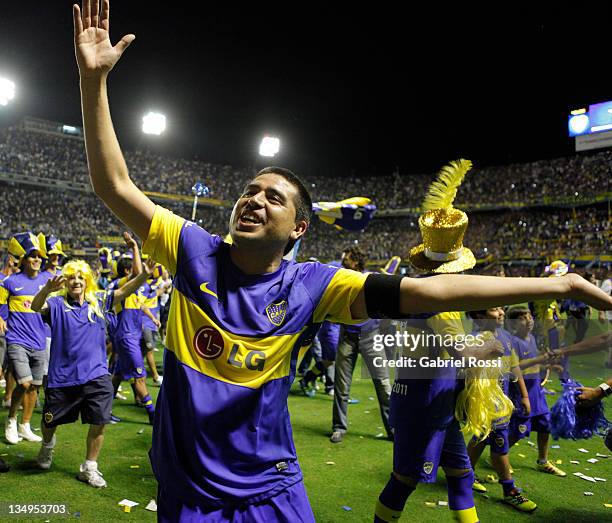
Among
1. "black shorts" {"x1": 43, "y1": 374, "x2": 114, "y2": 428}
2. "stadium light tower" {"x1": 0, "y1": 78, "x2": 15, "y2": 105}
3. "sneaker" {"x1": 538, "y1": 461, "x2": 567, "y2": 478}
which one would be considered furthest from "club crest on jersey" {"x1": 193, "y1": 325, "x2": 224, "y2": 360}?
"stadium light tower" {"x1": 0, "y1": 78, "x2": 15, "y2": 105}

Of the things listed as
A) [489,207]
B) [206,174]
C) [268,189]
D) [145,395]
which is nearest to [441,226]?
[268,189]

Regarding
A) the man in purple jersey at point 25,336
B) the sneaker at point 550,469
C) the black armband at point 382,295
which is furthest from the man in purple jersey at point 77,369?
the sneaker at point 550,469

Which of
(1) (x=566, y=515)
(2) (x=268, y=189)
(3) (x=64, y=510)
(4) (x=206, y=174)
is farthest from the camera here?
(4) (x=206, y=174)

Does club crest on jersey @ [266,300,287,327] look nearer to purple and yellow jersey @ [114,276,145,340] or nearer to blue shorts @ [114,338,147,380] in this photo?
blue shorts @ [114,338,147,380]

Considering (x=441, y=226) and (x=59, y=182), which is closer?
(x=441, y=226)

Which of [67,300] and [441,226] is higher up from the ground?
[441,226]

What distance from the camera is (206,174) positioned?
50.5 m

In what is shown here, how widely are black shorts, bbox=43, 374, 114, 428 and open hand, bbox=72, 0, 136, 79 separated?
4097 mm

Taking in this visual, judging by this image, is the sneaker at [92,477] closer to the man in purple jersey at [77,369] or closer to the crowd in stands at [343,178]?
the man in purple jersey at [77,369]

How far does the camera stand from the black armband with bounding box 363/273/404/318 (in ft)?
6.10

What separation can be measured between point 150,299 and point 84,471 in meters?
5.71

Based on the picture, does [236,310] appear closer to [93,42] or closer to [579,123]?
[93,42]

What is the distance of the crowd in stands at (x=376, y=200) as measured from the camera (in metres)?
37.9

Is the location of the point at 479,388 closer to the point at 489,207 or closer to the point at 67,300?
the point at 67,300
